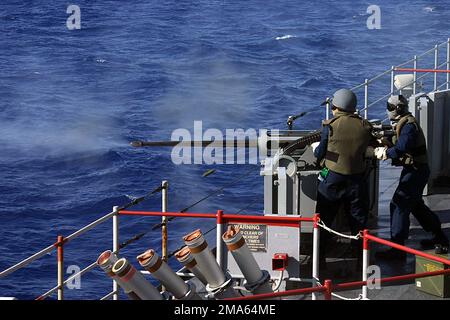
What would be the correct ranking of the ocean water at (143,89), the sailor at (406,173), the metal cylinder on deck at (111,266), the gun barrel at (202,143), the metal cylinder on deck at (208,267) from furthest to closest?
the ocean water at (143,89)
the gun barrel at (202,143)
the sailor at (406,173)
the metal cylinder on deck at (208,267)
the metal cylinder on deck at (111,266)

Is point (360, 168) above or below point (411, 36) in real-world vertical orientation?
below

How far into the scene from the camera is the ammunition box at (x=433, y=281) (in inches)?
372

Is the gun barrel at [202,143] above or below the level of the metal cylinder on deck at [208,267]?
above

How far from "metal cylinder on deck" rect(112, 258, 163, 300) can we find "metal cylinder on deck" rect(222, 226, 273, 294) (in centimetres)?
93

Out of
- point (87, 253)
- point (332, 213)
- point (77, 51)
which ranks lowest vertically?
point (87, 253)

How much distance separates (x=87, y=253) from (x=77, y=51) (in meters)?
32.5

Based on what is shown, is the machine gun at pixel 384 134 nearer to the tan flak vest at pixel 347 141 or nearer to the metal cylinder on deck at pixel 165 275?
the tan flak vest at pixel 347 141

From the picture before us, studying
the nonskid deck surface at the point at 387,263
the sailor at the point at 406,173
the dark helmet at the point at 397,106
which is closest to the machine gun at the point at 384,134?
the sailor at the point at 406,173

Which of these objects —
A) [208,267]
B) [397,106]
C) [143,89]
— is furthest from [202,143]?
[143,89]

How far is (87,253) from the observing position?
23.6 m

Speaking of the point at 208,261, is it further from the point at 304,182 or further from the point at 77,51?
the point at 77,51

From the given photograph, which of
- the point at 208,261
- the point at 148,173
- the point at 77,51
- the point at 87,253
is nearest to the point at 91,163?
the point at 148,173

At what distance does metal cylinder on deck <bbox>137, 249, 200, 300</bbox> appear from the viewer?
8055mm

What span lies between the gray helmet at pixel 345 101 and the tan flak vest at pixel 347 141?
59mm
